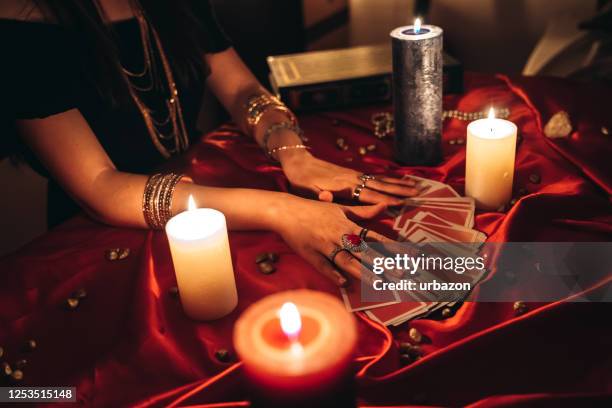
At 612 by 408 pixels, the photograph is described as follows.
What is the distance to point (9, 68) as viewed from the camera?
997mm

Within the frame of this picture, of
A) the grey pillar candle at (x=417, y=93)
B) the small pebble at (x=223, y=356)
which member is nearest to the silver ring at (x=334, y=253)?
the small pebble at (x=223, y=356)

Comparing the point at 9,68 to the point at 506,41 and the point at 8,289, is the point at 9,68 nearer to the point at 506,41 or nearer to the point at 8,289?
the point at 8,289

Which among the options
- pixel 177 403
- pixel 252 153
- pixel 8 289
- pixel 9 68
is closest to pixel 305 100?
pixel 252 153

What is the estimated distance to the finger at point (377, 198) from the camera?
3.18ft

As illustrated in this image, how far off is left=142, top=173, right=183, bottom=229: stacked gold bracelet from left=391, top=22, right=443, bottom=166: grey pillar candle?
0.42m

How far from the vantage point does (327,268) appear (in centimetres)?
85

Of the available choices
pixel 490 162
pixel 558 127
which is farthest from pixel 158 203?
pixel 558 127

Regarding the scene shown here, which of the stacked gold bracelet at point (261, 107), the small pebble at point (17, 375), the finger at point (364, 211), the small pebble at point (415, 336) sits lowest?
the small pebble at point (17, 375)

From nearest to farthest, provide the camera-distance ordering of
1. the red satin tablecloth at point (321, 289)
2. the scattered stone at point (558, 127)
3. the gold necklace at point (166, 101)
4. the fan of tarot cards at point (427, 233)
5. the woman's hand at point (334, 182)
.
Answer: the red satin tablecloth at point (321, 289)
the fan of tarot cards at point (427, 233)
the woman's hand at point (334, 182)
the scattered stone at point (558, 127)
the gold necklace at point (166, 101)

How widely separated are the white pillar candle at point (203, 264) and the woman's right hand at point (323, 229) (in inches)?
5.5

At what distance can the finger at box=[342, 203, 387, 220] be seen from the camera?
0.95 meters

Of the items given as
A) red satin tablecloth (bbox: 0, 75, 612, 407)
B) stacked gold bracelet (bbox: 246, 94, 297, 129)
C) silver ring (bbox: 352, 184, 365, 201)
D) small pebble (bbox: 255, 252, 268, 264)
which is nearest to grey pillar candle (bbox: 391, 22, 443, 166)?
red satin tablecloth (bbox: 0, 75, 612, 407)

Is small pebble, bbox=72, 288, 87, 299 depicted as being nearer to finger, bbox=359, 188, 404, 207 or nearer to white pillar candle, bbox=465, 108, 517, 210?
finger, bbox=359, 188, 404, 207

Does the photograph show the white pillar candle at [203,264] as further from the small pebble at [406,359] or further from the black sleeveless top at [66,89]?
the black sleeveless top at [66,89]
